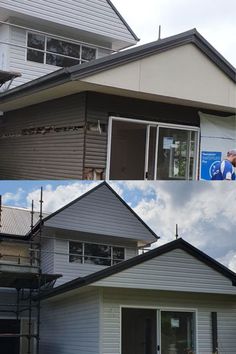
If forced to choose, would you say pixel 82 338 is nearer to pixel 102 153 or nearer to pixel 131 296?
pixel 131 296

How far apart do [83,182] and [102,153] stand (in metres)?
1.31

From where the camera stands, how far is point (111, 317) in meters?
9.66

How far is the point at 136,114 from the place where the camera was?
1124 centimetres

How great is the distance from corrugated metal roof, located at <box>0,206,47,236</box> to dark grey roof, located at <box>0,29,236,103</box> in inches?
97.3

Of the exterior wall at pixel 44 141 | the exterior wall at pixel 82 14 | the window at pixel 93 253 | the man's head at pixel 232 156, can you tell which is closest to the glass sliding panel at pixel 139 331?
the window at pixel 93 253

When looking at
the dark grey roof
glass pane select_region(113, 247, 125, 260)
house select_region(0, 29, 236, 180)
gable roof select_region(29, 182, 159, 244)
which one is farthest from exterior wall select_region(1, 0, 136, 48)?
glass pane select_region(113, 247, 125, 260)

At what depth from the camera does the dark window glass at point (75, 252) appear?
40.6 feet

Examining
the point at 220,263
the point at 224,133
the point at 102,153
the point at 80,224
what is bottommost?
the point at 220,263

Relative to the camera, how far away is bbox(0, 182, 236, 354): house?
380 inches

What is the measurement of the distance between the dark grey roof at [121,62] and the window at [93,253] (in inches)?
145

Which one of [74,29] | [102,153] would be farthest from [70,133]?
[74,29]

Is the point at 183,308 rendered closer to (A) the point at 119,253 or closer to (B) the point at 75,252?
(A) the point at 119,253

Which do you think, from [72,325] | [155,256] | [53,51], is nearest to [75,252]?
[72,325]

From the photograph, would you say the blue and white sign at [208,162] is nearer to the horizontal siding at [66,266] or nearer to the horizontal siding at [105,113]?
the horizontal siding at [105,113]
